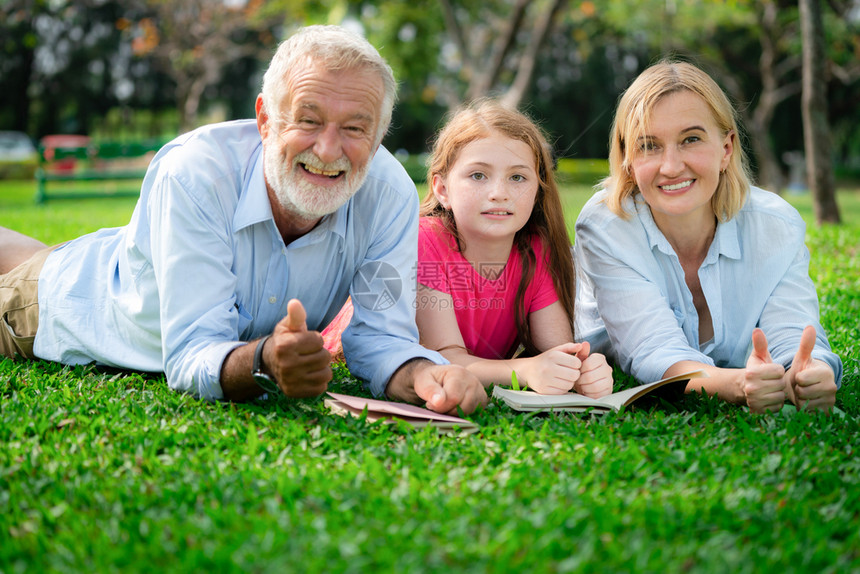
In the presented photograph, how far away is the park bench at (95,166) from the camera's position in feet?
52.7

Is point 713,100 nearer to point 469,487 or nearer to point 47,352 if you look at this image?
point 469,487

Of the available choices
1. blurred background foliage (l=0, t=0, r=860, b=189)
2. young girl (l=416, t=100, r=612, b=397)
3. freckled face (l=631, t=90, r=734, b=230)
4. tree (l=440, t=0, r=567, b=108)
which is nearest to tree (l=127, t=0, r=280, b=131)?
blurred background foliage (l=0, t=0, r=860, b=189)

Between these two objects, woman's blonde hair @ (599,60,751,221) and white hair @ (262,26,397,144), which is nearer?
white hair @ (262,26,397,144)

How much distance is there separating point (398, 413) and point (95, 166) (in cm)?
1738

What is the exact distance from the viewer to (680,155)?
3.50 metres

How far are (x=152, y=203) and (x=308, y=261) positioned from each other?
68cm

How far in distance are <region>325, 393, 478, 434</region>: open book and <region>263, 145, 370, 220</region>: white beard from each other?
2.56ft

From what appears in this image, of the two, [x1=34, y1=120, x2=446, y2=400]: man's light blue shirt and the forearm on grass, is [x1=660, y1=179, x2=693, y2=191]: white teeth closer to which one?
the forearm on grass

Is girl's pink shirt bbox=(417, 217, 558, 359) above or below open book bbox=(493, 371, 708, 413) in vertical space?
above

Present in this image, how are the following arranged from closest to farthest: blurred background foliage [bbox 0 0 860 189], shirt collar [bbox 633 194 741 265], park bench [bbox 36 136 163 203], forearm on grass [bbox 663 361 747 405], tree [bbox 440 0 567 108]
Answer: forearm on grass [bbox 663 361 747 405] → shirt collar [bbox 633 194 741 265] → tree [bbox 440 0 567 108] → park bench [bbox 36 136 163 203] → blurred background foliage [bbox 0 0 860 189]

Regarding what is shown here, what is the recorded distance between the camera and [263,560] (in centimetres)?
180

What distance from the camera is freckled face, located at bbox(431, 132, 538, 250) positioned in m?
3.64

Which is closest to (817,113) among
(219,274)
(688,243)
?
(688,243)

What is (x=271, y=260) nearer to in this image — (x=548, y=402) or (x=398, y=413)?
(x=398, y=413)
